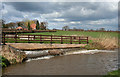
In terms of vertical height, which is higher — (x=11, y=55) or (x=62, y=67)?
(x=11, y=55)

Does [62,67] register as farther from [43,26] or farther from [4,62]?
[43,26]

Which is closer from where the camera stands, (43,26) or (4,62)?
(4,62)

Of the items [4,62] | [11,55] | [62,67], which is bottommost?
[62,67]

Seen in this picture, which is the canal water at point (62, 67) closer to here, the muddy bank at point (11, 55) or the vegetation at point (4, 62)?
the vegetation at point (4, 62)

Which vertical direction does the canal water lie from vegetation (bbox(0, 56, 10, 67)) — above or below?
below

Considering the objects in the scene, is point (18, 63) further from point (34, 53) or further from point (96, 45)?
point (96, 45)

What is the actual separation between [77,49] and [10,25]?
9191 centimetres

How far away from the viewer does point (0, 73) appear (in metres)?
8.34

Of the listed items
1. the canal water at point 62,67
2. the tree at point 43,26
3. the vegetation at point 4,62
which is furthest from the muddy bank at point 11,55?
the tree at point 43,26

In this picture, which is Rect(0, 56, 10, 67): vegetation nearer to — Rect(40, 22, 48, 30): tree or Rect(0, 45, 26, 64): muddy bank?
Rect(0, 45, 26, 64): muddy bank

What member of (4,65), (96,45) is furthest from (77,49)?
(4,65)

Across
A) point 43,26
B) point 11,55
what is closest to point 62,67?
point 11,55

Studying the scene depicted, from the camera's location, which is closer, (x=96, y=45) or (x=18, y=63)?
(x=18, y=63)

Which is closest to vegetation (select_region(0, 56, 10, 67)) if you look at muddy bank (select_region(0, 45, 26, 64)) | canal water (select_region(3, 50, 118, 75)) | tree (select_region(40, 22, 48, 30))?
muddy bank (select_region(0, 45, 26, 64))
